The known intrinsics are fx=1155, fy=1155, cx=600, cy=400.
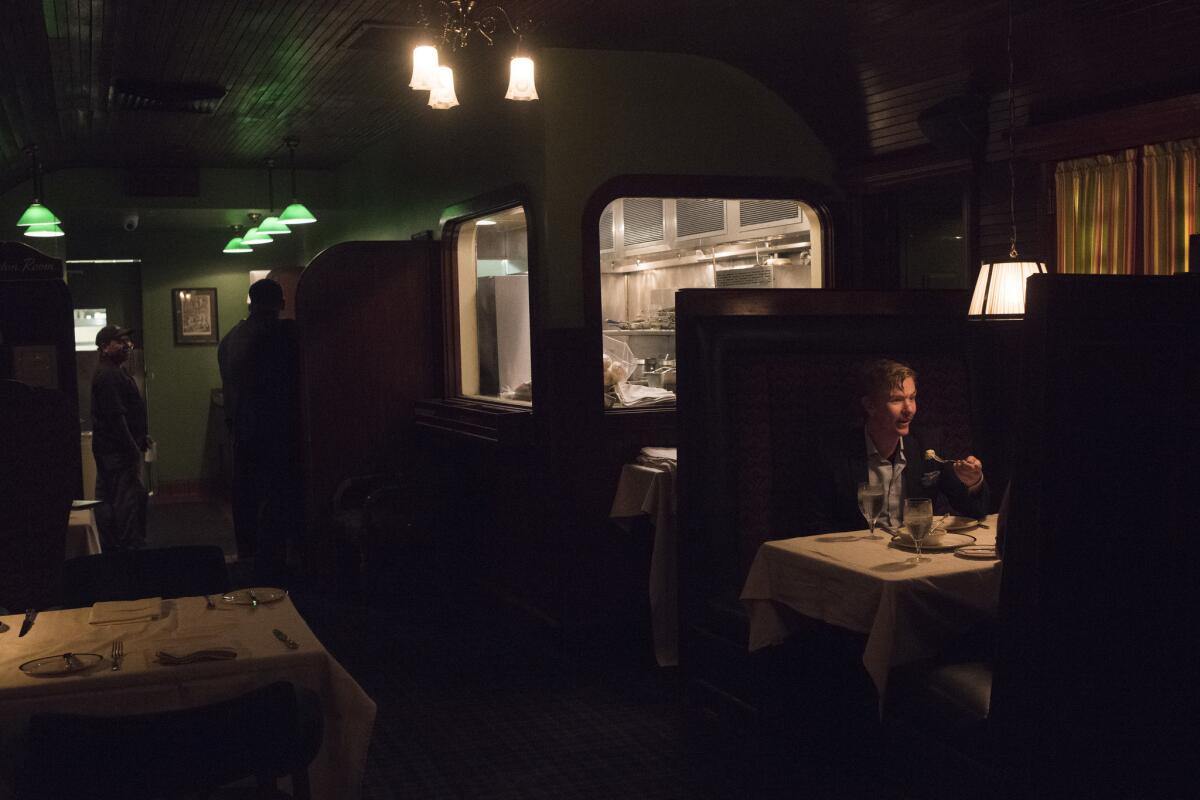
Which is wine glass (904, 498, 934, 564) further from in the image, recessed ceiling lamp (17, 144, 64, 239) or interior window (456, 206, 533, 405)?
recessed ceiling lamp (17, 144, 64, 239)

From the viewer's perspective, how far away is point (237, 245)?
36.3ft

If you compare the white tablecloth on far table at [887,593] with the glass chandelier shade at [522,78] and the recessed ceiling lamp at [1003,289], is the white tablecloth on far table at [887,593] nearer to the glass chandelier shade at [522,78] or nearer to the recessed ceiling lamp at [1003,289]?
the recessed ceiling lamp at [1003,289]

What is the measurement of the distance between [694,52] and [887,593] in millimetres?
3524

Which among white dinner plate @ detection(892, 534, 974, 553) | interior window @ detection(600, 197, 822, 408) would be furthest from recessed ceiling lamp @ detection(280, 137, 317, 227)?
white dinner plate @ detection(892, 534, 974, 553)

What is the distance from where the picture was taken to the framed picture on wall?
11727 mm

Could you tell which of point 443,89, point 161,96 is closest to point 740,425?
point 443,89

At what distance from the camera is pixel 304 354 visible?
6805 mm

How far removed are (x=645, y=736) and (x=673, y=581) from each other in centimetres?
92

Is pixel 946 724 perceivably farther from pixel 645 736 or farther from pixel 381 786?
pixel 381 786

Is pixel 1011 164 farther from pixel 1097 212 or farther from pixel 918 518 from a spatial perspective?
pixel 918 518

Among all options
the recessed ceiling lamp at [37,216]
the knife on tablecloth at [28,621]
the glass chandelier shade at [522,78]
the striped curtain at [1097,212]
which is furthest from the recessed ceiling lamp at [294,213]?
the knife on tablecloth at [28,621]

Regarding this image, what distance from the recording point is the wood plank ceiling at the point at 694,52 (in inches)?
173

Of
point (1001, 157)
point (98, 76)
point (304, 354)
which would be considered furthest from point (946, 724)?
point (98, 76)

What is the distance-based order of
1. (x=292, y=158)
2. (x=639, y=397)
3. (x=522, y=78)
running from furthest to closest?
(x=292, y=158), (x=639, y=397), (x=522, y=78)
